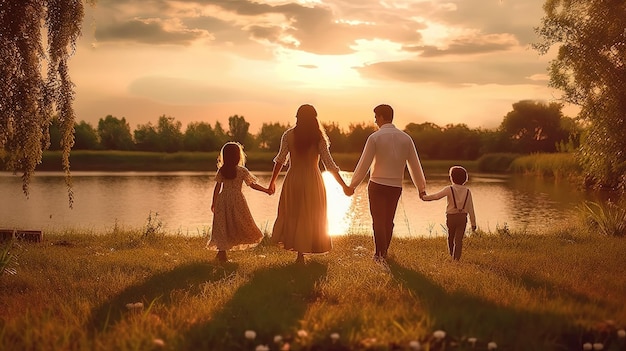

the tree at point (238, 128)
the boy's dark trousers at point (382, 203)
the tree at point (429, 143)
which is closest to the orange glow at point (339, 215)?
the boy's dark trousers at point (382, 203)

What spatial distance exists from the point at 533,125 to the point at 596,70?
75239mm

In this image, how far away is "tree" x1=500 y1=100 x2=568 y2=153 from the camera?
8840cm

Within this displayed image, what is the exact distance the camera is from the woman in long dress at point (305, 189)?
9.90m

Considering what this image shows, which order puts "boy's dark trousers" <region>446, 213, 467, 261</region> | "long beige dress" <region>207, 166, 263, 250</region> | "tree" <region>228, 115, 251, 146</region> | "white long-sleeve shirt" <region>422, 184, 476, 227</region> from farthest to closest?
"tree" <region>228, 115, 251, 146</region> < "long beige dress" <region>207, 166, 263, 250</region> < "boy's dark trousers" <region>446, 213, 467, 261</region> < "white long-sleeve shirt" <region>422, 184, 476, 227</region>

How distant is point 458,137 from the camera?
86938 millimetres

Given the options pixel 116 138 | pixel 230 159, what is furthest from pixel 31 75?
pixel 116 138

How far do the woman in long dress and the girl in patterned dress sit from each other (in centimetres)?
106

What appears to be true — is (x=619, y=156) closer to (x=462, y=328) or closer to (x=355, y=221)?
(x=355, y=221)

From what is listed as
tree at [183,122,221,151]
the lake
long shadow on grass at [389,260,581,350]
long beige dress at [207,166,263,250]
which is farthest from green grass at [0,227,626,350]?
tree at [183,122,221,151]

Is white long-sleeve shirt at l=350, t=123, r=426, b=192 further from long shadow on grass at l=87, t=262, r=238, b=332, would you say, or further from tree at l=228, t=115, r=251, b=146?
tree at l=228, t=115, r=251, b=146

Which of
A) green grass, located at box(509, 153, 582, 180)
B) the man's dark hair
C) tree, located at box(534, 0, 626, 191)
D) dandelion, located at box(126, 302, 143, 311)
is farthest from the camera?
green grass, located at box(509, 153, 582, 180)

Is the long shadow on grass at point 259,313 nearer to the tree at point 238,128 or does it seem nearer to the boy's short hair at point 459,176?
the boy's short hair at point 459,176

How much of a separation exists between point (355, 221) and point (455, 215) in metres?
12.7

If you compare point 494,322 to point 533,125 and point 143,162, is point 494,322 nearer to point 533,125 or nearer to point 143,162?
point 143,162
